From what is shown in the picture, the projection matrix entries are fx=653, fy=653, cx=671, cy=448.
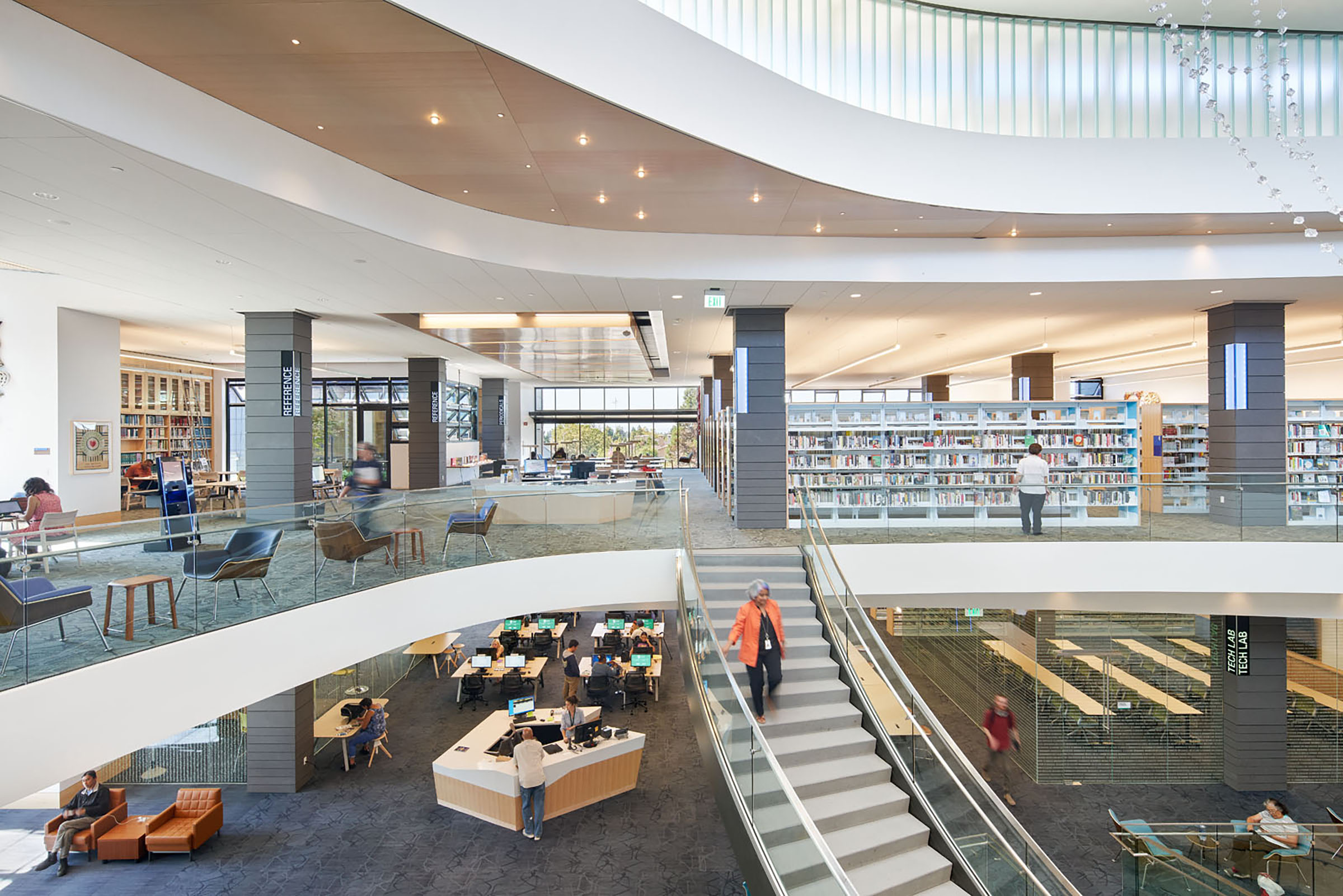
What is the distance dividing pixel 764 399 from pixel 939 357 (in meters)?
9.74

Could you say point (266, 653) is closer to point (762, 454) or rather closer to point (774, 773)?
point (774, 773)

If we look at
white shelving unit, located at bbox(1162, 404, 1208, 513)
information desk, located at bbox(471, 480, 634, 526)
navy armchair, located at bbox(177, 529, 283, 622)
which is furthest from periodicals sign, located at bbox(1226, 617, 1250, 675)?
navy armchair, located at bbox(177, 529, 283, 622)

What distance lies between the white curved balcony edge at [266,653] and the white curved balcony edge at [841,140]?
4.95 m

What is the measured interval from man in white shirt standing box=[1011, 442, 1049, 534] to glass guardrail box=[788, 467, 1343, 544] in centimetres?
2

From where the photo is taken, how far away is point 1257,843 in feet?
23.8

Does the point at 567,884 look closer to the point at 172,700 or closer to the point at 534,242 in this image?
the point at 172,700

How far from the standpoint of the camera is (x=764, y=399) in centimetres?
997

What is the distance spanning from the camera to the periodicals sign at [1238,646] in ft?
30.6

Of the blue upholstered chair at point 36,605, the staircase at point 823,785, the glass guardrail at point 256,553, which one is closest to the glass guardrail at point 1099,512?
the staircase at point 823,785

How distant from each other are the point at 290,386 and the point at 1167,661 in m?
14.8

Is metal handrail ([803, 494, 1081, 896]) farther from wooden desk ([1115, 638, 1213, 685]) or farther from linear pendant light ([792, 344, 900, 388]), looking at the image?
linear pendant light ([792, 344, 900, 388])

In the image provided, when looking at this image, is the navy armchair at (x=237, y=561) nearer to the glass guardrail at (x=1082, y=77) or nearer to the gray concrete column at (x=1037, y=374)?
the glass guardrail at (x=1082, y=77)

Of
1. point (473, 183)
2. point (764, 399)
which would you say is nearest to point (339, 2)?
point (473, 183)

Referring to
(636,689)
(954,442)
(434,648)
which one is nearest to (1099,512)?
(954,442)
